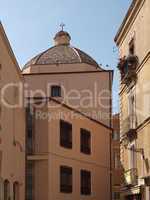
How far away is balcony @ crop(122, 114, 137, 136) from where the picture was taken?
85.4 feet

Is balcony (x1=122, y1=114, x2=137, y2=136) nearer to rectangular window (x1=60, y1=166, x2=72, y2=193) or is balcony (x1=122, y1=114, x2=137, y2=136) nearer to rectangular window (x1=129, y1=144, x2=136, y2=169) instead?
rectangular window (x1=129, y1=144, x2=136, y2=169)

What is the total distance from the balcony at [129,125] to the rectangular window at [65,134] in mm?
5457

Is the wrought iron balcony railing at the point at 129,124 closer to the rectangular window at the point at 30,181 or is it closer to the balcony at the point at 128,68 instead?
the balcony at the point at 128,68

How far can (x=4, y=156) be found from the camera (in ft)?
82.7

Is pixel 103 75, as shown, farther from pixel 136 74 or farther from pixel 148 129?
pixel 148 129

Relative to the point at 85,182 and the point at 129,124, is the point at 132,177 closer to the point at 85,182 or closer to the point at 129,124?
the point at 129,124

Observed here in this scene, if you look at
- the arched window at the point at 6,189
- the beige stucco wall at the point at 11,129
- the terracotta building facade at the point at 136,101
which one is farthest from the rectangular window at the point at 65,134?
the arched window at the point at 6,189

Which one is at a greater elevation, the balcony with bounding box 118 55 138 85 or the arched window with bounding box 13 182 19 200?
the balcony with bounding box 118 55 138 85

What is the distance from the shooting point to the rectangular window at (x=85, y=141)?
35812 mm

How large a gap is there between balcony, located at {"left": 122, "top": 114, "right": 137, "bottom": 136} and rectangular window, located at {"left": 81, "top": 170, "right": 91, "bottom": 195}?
25.9ft

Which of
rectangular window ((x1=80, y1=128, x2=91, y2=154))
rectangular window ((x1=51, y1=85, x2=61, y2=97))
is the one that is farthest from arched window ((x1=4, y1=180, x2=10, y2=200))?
rectangular window ((x1=51, y1=85, x2=61, y2=97))

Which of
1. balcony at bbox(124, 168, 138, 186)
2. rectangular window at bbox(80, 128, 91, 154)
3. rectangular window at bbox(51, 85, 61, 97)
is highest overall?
rectangular window at bbox(51, 85, 61, 97)

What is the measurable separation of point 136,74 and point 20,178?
28.5ft

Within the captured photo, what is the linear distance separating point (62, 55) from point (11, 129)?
1844 cm
